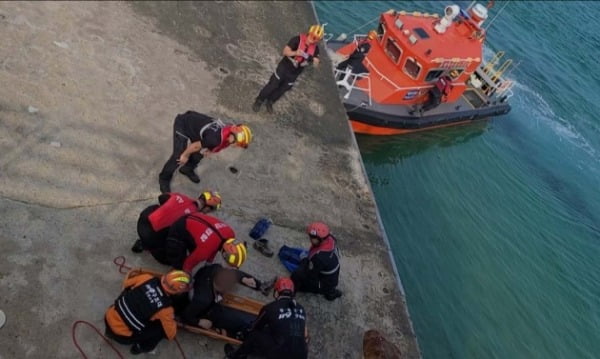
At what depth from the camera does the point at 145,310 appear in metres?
4.52

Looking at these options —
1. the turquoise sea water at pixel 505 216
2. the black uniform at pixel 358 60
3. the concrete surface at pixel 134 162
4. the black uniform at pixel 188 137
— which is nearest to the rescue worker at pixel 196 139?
the black uniform at pixel 188 137

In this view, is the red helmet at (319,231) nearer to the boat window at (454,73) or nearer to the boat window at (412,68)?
the boat window at (412,68)

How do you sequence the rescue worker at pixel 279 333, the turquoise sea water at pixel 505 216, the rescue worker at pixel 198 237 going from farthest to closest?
the turquoise sea water at pixel 505 216, the rescue worker at pixel 198 237, the rescue worker at pixel 279 333

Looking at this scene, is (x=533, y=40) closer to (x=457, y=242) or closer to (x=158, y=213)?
(x=457, y=242)

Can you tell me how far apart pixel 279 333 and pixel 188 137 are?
9.15 feet

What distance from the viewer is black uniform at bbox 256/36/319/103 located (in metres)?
8.12

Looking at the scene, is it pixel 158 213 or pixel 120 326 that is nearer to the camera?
pixel 120 326

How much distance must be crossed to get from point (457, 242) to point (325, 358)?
5773 mm

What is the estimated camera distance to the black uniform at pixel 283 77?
8.12 meters

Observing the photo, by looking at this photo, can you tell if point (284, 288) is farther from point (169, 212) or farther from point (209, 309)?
point (169, 212)

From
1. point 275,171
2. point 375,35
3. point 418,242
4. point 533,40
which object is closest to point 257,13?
point 375,35

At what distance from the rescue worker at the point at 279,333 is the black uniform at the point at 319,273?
88 centimetres

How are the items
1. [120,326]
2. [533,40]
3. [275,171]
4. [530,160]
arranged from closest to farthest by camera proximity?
1. [120,326]
2. [275,171]
3. [530,160]
4. [533,40]

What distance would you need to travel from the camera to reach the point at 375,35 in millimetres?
12539
